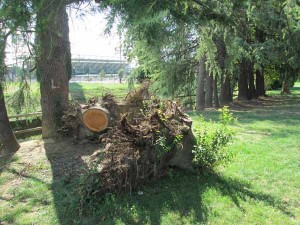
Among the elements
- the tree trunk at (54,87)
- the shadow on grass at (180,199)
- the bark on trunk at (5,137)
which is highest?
the tree trunk at (54,87)

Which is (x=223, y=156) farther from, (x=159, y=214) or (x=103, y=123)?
(x=103, y=123)

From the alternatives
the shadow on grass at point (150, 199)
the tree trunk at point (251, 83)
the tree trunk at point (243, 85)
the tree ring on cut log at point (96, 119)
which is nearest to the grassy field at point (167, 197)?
the shadow on grass at point (150, 199)

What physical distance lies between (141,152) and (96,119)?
2040mm

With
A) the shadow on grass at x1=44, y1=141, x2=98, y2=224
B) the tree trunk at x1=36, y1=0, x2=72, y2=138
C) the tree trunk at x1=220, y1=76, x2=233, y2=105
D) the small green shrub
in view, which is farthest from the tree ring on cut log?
the tree trunk at x1=220, y1=76, x2=233, y2=105

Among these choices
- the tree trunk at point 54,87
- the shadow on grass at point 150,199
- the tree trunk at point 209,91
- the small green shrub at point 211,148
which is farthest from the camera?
the tree trunk at point 209,91

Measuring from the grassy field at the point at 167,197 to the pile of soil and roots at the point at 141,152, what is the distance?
19cm

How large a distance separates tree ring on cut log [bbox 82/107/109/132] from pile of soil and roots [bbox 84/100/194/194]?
1.25 m

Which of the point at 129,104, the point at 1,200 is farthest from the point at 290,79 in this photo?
the point at 1,200

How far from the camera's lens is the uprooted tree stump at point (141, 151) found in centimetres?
417

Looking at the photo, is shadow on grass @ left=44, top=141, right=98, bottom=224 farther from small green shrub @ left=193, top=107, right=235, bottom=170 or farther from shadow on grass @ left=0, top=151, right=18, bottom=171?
small green shrub @ left=193, top=107, right=235, bottom=170

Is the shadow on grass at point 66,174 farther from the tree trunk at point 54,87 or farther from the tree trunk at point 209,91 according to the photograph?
the tree trunk at point 209,91

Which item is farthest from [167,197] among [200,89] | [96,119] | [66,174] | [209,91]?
[209,91]

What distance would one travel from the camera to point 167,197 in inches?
175

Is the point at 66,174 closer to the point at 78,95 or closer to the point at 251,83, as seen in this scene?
the point at 251,83
